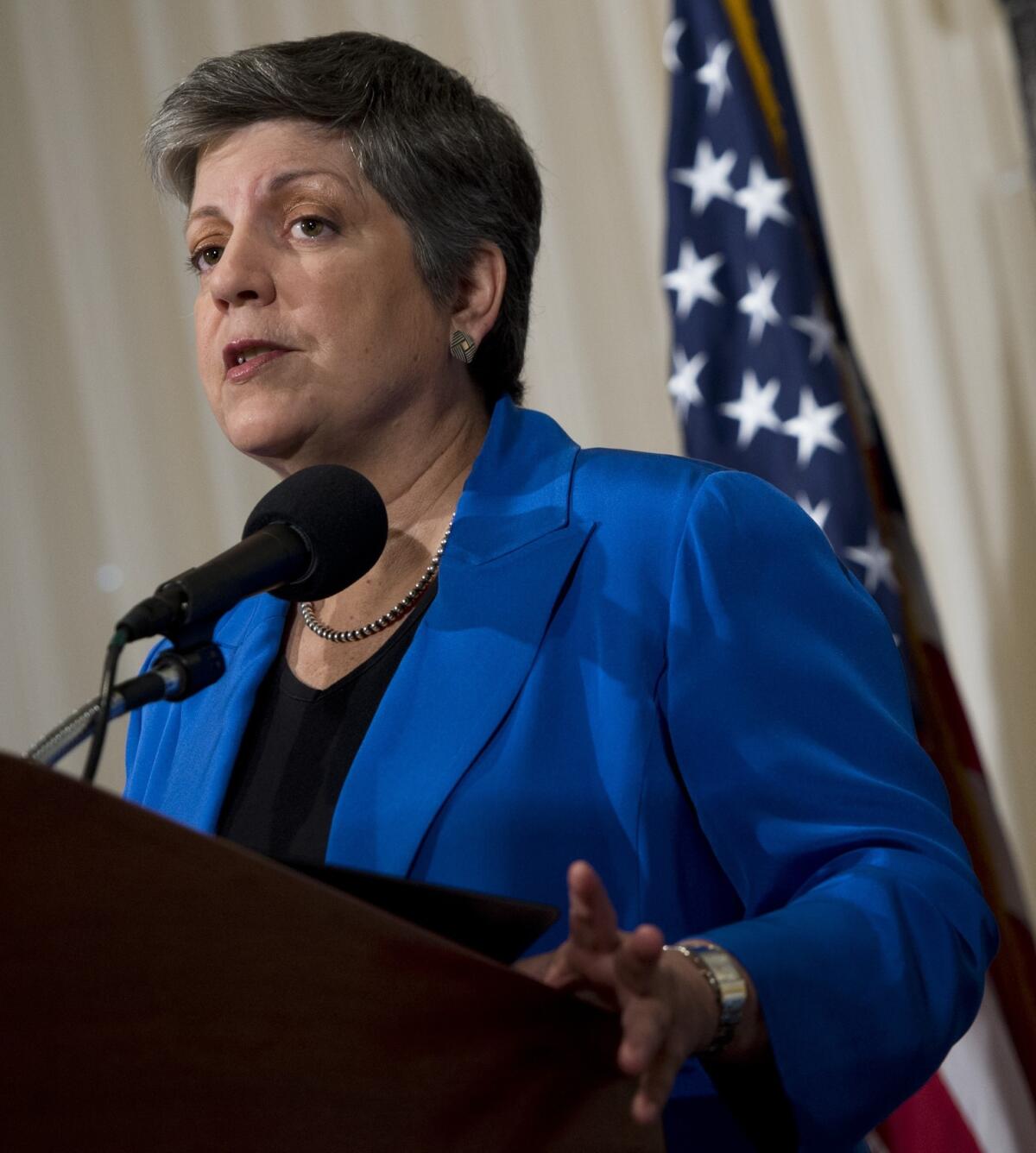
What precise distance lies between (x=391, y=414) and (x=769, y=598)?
520mm

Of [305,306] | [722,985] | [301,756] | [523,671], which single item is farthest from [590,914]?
[305,306]

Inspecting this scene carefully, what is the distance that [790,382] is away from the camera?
9.25ft

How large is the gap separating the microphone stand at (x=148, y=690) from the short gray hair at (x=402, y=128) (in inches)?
31.7

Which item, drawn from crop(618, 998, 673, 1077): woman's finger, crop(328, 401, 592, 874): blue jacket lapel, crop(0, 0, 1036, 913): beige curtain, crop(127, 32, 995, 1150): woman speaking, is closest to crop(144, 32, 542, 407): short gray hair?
crop(127, 32, 995, 1150): woman speaking

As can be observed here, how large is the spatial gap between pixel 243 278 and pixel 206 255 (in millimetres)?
171

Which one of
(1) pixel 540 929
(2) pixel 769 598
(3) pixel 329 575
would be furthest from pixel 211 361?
(1) pixel 540 929

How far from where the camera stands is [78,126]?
3705 mm

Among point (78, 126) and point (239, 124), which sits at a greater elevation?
point (78, 126)

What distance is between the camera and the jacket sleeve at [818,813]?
1.01 m

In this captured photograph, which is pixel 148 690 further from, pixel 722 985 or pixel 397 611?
pixel 397 611

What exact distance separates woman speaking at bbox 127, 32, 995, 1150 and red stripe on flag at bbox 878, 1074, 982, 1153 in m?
1.35

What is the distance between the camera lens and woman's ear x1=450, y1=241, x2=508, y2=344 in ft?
5.73

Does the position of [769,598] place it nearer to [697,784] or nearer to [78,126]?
[697,784]

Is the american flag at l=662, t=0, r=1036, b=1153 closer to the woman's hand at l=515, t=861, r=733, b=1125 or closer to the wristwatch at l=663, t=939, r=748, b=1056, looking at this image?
the wristwatch at l=663, t=939, r=748, b=1056
